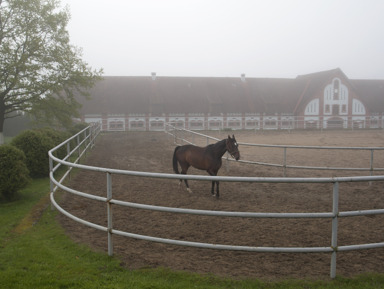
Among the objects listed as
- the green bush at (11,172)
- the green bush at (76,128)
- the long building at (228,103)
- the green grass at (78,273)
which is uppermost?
the long building at (228,103)

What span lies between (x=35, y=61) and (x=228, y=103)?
79.9 feet

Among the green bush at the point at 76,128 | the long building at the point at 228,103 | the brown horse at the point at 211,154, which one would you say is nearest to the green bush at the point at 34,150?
the brown horse at the point at 211,154

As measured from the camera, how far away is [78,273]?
3.68 meters

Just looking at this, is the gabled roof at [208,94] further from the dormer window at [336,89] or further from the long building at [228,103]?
the dormer window at [336,89]

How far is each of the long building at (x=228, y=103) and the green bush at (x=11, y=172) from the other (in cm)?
3049

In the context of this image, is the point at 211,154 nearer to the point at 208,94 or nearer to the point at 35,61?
the point at 35,61

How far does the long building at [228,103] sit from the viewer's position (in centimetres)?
3875

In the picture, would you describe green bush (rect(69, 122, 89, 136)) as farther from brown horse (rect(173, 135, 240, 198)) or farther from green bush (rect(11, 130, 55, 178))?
brown horse (rect(173, 135, 240, 198))

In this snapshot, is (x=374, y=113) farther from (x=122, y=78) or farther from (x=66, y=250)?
(x=66, y=250)

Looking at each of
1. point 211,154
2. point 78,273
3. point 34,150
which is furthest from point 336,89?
point 78,273

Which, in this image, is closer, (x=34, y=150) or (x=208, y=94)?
(x=34, y=150)

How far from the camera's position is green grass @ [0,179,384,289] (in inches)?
135

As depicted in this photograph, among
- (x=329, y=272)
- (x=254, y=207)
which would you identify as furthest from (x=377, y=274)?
(x=254, y=207)

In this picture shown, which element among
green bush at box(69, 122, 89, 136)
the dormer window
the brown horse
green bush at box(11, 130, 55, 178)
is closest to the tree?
green bush at box(69, 122, 89, 136)
